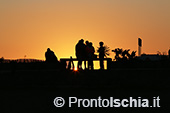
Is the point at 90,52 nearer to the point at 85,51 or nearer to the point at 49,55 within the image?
the point at 85,51

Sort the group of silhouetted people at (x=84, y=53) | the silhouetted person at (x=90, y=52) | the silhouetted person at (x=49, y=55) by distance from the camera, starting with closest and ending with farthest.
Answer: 1. the group of silhouetted people at (x=84, y=53)
2. the silhouetted person at (x=90, y=52)
3. the silhouetted person at (x=49, y=55)

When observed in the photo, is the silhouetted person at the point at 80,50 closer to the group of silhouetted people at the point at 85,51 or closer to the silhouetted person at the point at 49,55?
the group of silhouetted people at the point at 85,51

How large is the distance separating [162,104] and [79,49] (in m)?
12.4

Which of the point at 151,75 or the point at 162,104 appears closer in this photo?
the point at 162,104

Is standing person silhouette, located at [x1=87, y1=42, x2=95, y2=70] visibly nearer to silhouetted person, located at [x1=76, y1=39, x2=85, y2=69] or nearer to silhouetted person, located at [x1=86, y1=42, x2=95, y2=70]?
silhouetted person, located at [x1=86, y1=42, x2=95, y2=70]

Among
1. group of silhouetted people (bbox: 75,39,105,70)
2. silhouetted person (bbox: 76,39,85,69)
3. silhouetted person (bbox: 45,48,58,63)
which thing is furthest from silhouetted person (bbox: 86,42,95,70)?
silhouetted person (bbox: 45,48,58,63)

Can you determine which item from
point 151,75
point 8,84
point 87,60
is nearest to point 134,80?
point 151,75

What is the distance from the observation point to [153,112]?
14359 millimetres

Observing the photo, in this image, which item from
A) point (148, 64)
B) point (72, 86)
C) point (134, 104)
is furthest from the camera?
point (148, 64)

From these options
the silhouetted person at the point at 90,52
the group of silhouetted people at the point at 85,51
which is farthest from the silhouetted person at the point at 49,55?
the silhouetted person at the point at 90,52

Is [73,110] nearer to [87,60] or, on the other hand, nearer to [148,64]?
[87,60]

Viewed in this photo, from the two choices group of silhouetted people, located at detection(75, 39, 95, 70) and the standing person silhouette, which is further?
the standing person silhouette

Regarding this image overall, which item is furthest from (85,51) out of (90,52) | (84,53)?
(90,52)

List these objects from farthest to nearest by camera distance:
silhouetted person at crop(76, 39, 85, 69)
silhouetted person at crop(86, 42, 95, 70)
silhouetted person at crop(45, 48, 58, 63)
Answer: silhouetted person at crop(45, 48, 58, 63) < silhouetted person at crop(86, 42, 95, 70) < silhouetted person at crop(76, 39, 85, 69)
